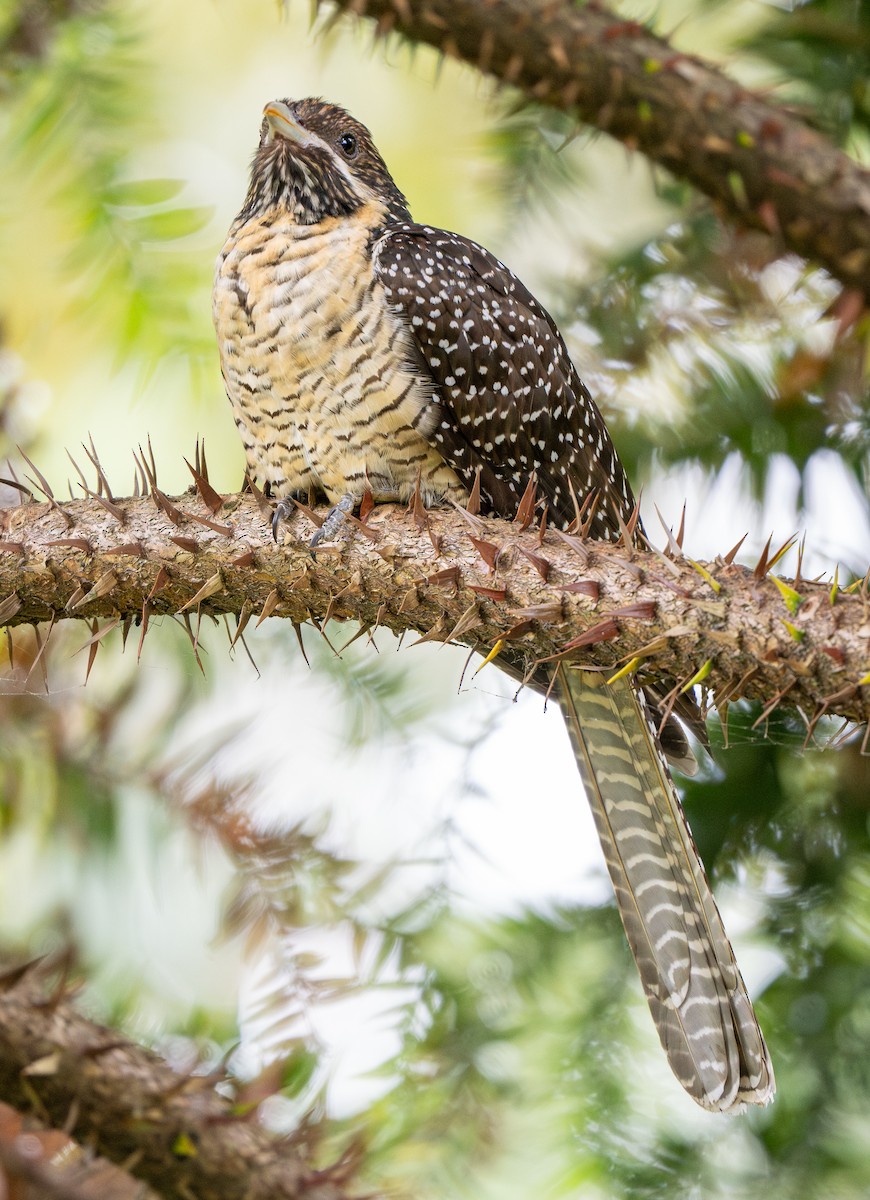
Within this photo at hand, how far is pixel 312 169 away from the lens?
9.14 ft

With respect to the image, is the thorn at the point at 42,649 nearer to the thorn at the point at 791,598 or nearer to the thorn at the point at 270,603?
the thorn at the point at 270,603

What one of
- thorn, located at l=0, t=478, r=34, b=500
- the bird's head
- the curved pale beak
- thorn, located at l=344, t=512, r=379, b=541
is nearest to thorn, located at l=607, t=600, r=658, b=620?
thorn, located at l=344, t=512, r=379, b=541

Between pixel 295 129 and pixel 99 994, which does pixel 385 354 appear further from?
pixel 99 994

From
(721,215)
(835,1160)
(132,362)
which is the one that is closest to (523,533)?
(721,215)

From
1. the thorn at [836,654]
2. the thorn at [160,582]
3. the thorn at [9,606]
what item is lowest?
the thorn at [9,606]

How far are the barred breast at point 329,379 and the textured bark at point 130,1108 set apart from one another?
1.32 m

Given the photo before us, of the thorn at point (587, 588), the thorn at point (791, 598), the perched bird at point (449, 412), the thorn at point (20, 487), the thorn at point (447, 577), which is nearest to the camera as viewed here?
the thorn at point (791, 598)

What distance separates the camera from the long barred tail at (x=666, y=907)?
203 centimetres

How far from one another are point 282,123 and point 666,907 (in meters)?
1.91

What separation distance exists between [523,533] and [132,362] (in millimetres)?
1368

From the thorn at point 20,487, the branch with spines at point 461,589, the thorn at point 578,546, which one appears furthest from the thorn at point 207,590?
the thorn at point 578,546

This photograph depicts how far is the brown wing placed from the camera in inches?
95.0

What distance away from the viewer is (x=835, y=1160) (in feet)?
6.46

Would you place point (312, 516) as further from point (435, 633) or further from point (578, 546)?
point (578, 546)
